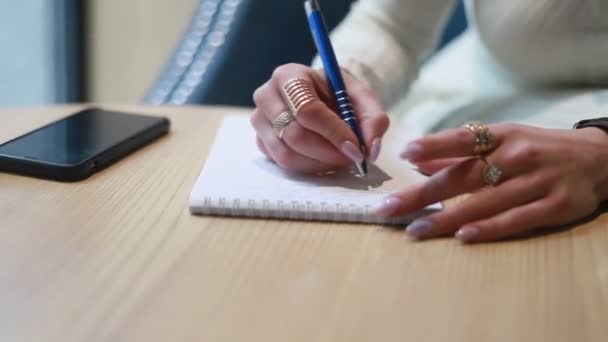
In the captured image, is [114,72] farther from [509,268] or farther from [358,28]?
[509,268]

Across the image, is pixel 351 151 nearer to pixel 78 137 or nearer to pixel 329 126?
pixel 329 126

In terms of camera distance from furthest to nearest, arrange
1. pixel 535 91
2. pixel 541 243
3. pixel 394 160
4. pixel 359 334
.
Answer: pixel 535 91
pixel 394 160
pixel 541 243
pixel 359 334

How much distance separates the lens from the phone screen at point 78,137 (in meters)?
0.56

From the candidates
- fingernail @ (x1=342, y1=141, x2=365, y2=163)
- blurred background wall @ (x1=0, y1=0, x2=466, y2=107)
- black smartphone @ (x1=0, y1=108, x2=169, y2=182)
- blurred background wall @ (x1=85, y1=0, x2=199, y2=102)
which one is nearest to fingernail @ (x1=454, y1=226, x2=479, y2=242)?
fingernail @ (x1=342, y1=141, x2=365, y2=163)

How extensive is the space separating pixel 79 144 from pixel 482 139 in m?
0.34

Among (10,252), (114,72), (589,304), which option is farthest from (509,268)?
(114,72)

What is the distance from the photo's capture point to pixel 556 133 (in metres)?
0.51

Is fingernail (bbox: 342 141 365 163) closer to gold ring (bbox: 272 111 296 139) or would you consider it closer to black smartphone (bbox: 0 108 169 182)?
gold ring (bbox: 272 111 296 139)

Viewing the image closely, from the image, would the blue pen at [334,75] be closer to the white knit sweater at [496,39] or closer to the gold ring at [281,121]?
the gold ring at [281,121]

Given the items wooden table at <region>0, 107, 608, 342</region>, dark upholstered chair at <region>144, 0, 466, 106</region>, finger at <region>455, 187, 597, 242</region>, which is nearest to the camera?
wooden table at <region>0, 107, 608, 342</region>

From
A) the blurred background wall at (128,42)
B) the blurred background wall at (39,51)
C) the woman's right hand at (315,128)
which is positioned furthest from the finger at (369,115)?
the blurred background wall at (39,51)

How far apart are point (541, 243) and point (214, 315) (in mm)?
232

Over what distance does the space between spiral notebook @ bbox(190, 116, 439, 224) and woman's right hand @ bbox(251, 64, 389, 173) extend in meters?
0.01

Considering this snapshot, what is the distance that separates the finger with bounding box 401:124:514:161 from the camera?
0.48 m
